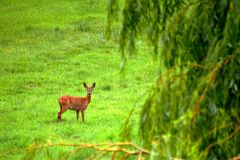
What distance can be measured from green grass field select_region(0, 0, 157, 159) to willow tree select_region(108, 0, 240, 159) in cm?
443

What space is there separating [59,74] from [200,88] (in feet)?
74.1

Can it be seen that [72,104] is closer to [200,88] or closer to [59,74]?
[59,74]

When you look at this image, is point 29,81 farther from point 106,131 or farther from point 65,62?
point 106,131

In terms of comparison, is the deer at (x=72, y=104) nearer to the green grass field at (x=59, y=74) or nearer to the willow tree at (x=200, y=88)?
the green grass field at (x=59, y=74)

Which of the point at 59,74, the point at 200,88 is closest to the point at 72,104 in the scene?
the point at 59,74

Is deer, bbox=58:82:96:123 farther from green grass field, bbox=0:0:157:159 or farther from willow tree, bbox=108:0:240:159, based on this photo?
willow tree, bbox=108:0:240:159

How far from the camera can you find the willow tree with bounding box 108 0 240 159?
4.68m

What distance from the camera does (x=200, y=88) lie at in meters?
4.78

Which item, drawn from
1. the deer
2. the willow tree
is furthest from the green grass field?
the willow tree

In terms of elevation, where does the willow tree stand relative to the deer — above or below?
above

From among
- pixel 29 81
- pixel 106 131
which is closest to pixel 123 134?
pixel 106 131

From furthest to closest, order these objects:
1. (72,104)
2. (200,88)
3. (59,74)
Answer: (59,74)
(72,104)
(200,88)

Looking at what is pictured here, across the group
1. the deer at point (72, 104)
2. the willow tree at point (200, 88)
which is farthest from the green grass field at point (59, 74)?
the willow tree at point (200, 88)

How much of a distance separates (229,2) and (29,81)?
822 inches
